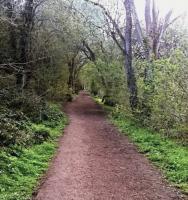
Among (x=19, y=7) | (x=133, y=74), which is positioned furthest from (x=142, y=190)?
(x=19, y=7)

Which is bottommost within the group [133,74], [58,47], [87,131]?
[87,131]

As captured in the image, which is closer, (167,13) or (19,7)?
(167,13)

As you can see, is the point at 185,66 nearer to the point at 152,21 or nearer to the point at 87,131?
the point at 87,131

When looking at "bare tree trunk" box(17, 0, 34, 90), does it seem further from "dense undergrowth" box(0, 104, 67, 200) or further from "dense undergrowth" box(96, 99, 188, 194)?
"dense undergrowth" box(96, 99, 188, 194)

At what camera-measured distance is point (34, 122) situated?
1952 cm

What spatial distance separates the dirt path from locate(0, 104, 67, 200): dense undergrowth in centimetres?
36

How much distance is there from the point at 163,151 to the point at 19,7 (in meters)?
15.2

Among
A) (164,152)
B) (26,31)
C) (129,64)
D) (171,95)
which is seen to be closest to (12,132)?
(164,152)

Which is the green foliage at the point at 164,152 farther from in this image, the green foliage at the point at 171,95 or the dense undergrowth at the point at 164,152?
A: the green foliage at the point at 171,95

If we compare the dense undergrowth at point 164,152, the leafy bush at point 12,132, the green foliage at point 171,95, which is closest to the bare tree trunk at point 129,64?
the dense undergrowth at point 164,152

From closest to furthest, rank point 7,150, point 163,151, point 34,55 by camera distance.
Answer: point 7,150 < point 163,151 < point 34,55

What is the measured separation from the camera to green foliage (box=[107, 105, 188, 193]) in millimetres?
10664

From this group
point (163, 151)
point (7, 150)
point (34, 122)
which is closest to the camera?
point (7, 150)

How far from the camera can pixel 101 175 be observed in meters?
10.9
